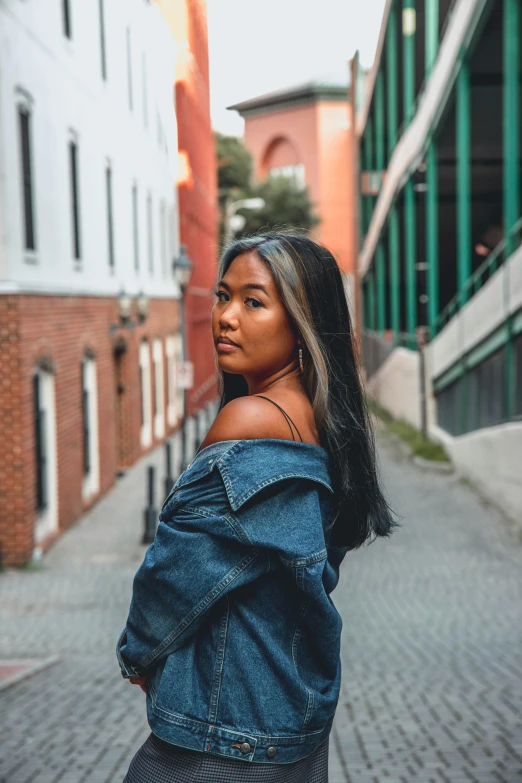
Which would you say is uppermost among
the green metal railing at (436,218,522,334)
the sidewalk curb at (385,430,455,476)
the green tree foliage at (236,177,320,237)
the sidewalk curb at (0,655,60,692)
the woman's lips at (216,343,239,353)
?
the green tree foliage at (236,177,320,237)

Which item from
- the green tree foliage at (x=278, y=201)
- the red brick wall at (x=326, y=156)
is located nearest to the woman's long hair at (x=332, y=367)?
the green tree foliage at (x=278, y=201)

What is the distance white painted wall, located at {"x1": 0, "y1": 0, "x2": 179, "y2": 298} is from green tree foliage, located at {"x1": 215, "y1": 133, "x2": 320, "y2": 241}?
2057 centimetres

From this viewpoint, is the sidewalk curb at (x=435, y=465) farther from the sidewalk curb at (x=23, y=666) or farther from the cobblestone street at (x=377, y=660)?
the sidewalk curb at (x=23, y=666)

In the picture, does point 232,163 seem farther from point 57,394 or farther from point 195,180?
point 57,394

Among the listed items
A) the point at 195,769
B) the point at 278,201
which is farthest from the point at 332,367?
the point at 278,201

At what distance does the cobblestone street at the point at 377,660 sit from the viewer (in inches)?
166

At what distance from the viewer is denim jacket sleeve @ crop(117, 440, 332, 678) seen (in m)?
1.72

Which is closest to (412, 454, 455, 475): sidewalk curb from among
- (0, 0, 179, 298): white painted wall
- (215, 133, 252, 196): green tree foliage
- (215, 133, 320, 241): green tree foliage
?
(0, 0, 179, 298): white painted wall

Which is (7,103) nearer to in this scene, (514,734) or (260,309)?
(514,734)

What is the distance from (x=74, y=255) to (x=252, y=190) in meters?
32.4

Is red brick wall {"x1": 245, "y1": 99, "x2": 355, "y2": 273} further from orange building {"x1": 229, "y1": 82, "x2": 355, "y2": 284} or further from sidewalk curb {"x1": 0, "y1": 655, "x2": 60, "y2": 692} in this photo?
sidewalk curb {"x1": 0, "y1": 655, "x2": 60, "y2": 692}

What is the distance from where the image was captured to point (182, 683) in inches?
70.2

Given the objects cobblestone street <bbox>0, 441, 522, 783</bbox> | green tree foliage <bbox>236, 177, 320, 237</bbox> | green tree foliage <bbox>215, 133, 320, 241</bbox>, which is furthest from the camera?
green tree foliage <bbox>236, 177, 320, 237</bbox>

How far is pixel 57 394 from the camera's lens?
1197 cm
